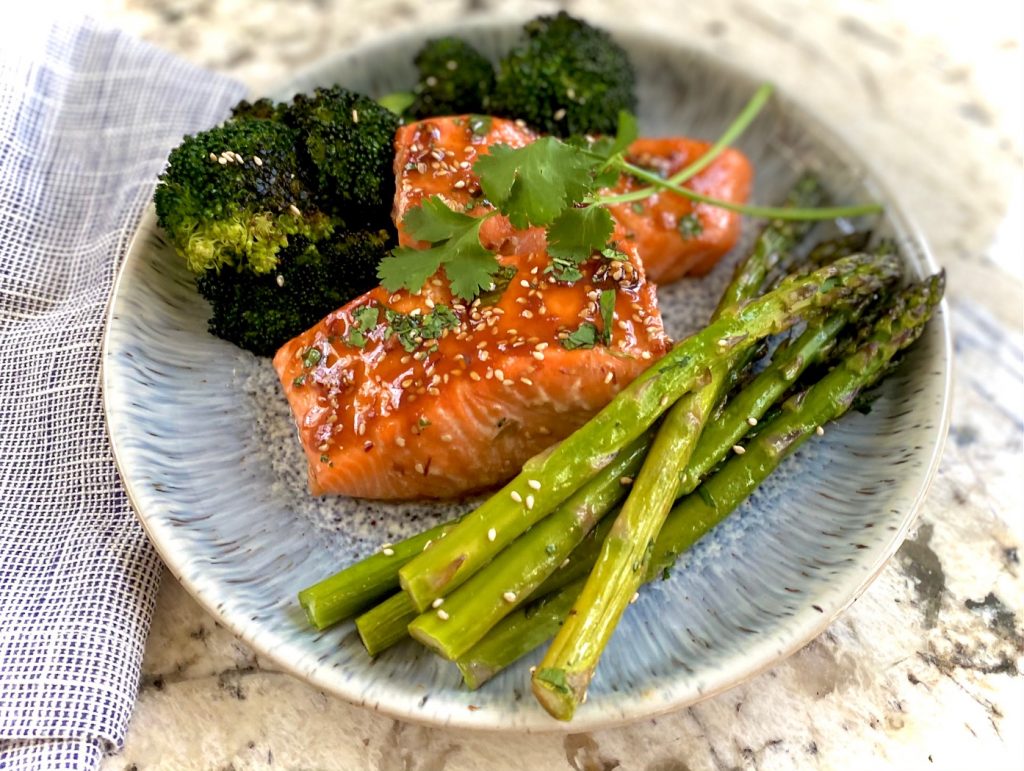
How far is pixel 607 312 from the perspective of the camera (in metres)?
2.78

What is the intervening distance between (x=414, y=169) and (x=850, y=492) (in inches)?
76.4

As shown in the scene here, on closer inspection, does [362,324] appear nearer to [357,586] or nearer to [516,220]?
[516,220]

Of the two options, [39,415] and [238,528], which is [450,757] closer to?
[238,528]

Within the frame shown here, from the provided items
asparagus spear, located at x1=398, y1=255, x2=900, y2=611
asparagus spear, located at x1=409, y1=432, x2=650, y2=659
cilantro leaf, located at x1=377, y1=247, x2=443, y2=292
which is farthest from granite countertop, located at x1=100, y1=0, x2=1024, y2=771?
cilantro leaf, located at x1=377, y1=247, x2=443, y2=292

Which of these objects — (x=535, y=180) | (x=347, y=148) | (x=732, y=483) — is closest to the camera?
(x=732, y=483)

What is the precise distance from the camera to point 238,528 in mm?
2748

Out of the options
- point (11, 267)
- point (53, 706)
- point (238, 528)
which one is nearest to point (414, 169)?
point (238, 528)

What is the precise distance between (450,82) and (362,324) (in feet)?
4.85

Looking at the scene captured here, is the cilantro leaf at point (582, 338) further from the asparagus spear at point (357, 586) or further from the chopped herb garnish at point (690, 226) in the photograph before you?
the chopped herb garnish at point (690, 226)

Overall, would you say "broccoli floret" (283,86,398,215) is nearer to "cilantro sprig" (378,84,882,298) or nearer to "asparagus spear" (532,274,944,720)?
"cilantro sprig" (378,84,882,298)

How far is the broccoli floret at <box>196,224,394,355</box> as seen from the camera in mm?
3061

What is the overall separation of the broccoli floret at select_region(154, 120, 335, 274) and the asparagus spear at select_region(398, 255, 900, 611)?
1290 millimetres

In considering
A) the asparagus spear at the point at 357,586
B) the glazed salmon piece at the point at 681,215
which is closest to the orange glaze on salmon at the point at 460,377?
the asparagus spear at the point at 357,586

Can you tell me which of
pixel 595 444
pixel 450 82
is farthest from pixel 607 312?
pixel 450 82
